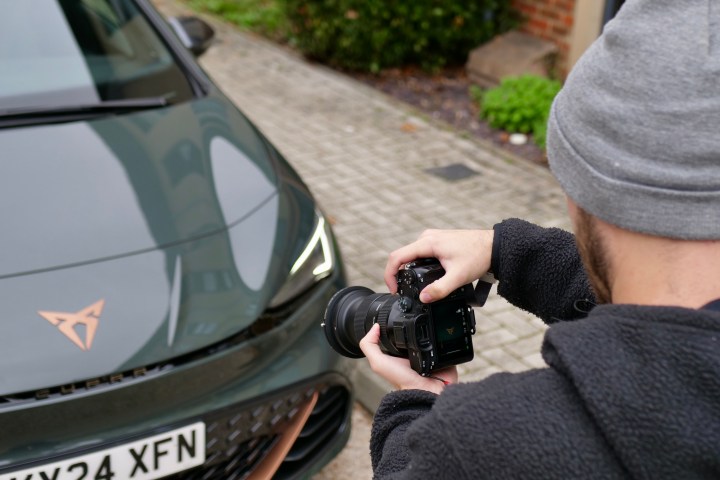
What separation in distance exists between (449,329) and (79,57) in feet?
8.23

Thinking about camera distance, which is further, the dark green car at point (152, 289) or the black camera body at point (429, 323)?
the dark green car at point (152, 289)

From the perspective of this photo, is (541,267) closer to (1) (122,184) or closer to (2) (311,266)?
(2) (311,266)

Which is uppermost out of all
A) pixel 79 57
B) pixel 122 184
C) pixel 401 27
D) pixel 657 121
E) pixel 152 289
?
pixel 657 121

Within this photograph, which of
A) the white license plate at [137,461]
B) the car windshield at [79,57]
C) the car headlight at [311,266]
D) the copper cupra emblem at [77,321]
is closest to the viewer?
the white license plate at [137,461]

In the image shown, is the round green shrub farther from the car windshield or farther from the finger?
the finger

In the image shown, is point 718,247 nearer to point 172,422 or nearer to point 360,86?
point 172,422

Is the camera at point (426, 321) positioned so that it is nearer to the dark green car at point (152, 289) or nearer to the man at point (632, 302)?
the man at point (632, 302)

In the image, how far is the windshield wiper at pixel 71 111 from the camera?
9.78 ft

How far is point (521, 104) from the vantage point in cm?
628

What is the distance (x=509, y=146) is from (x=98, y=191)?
3.99m

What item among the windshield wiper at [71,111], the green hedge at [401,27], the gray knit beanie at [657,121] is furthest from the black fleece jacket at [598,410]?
the green hedge at [401,27]

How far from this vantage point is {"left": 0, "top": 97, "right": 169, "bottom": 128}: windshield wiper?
2.98 metres

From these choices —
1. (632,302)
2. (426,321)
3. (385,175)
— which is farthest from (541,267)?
(385,175)

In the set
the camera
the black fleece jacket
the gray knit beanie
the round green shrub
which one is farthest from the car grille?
the round green shrub
